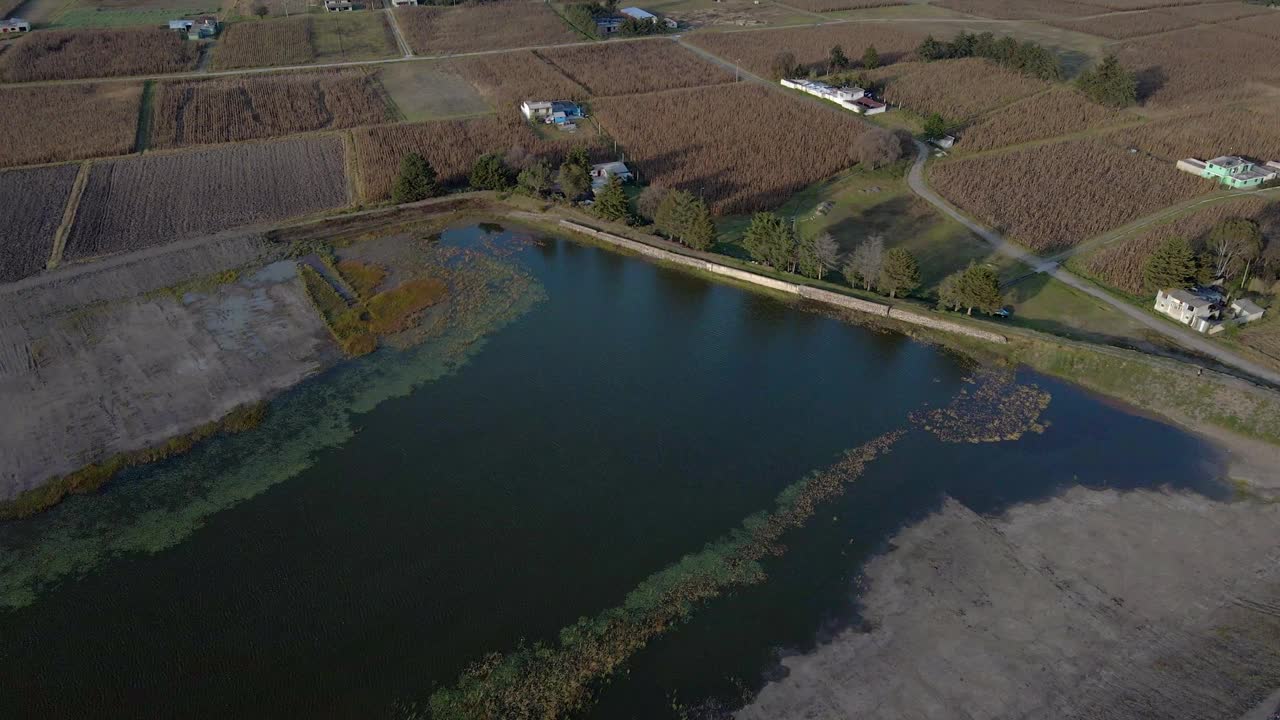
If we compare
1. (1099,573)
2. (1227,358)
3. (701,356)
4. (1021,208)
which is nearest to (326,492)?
(701,356)

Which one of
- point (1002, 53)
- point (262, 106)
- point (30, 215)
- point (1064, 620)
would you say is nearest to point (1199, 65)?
point (1002, 53)

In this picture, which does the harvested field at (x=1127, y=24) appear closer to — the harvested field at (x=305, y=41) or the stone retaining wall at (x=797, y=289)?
the stone retaining wall at (x=797, y=289)

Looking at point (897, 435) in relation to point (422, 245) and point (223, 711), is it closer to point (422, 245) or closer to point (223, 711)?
point (223, 711)

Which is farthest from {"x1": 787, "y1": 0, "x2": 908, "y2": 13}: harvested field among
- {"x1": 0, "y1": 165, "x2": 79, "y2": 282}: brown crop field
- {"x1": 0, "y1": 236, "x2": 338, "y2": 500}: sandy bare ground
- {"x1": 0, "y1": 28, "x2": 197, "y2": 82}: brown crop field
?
{"x1": 0, "y1": 165, "x2": 79, "y2": 282}: brown crop field

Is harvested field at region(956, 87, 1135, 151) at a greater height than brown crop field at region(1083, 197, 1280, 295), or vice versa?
harvested field at region(956, 87, 1135, 151)

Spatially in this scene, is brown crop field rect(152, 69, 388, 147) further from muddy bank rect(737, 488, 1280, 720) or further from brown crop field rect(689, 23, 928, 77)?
muddy bank rect(737, 488, 1280, 720)
